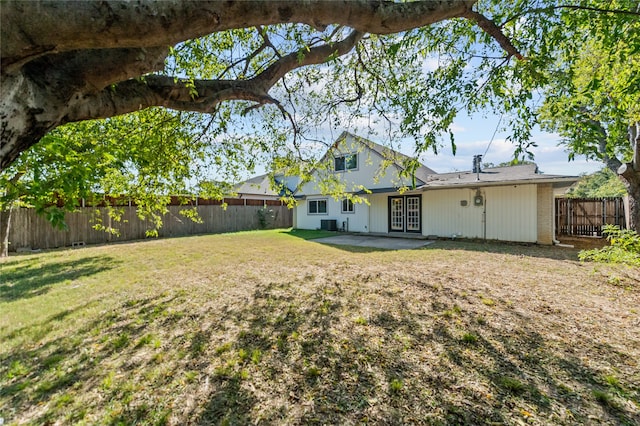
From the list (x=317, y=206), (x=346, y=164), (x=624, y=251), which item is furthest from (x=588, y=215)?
(x=317, y=206)

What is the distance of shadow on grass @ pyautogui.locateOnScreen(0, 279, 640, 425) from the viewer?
2.16 m

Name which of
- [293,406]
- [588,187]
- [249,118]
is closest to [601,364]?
[293,406]

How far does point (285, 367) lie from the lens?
2771 mm

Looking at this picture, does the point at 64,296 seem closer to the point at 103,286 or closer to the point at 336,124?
the point at 103,286

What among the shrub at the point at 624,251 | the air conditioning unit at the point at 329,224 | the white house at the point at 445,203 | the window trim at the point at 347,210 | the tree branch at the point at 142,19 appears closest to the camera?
the tree branch at the point at 142,19

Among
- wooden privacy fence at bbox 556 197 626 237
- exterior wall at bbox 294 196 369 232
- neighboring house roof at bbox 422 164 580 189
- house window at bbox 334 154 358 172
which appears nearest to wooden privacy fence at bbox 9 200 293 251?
exterior wall at bbox 294 196 369 232

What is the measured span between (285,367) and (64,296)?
4.87m

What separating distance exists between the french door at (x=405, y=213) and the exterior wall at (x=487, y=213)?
0.48 meters

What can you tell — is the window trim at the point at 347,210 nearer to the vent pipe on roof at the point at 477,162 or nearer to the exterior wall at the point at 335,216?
the exterior wall at the point at 335,216

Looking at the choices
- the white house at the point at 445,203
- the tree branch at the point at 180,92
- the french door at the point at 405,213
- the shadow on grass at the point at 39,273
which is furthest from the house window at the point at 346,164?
the shadow on grass at the point at 39,273

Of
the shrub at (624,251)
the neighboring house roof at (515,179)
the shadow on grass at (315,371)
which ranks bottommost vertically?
the shadow on grass at (315,371)

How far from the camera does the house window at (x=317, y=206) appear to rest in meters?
17.4

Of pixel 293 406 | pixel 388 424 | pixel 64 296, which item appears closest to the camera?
pixel 388 424

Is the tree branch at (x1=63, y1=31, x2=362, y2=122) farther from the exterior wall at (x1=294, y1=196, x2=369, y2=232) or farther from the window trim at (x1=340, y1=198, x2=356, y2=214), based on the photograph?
the window trim at (x1=340, y1=198, x2=356, y2=214)
